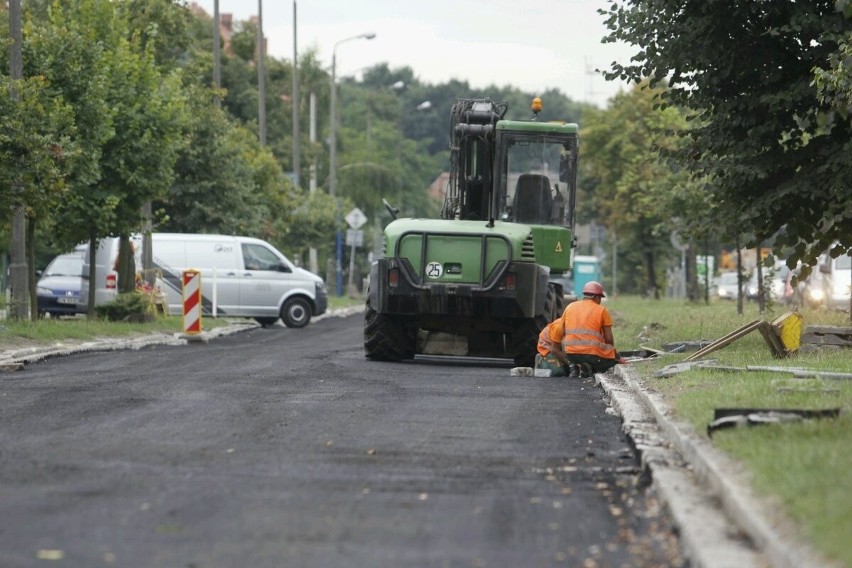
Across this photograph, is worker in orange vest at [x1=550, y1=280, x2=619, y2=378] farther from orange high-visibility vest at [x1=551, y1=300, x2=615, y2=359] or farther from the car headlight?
the car headlight

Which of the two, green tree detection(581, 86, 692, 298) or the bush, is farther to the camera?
green tree detection(581, 86, 692, 298)

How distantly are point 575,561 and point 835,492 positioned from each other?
138 centimetres

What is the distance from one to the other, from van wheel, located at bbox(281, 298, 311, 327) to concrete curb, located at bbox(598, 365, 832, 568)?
25605 millimetres

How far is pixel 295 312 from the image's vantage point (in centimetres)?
3784

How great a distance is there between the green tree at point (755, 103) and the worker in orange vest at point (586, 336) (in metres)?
3.14

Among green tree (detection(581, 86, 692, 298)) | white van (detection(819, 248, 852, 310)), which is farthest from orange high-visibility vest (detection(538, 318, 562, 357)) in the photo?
green tree (detection(581, 86, 692, 298))

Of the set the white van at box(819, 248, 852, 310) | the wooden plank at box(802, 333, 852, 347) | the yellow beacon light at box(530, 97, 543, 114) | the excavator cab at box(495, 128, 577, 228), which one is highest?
the yellow beacon light at box(530, 97, 543, 114)

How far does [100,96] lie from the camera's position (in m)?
29.2

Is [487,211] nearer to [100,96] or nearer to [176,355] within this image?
[176,355]

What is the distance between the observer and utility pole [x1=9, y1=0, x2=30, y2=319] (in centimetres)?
2627

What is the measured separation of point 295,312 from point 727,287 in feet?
120

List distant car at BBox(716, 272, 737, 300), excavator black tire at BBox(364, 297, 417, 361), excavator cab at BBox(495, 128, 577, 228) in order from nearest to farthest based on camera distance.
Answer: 1. excavator black tire at BBox(364, 297, 417, 361)
2. excavator cab at BBox(495, 128, 577, 228)
3. distant car at BBox(716, 272, 737, 300)

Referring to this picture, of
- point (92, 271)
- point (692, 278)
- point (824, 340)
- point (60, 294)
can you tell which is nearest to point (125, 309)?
point (92, 271)

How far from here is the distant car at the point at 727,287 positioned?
68.2 metres
